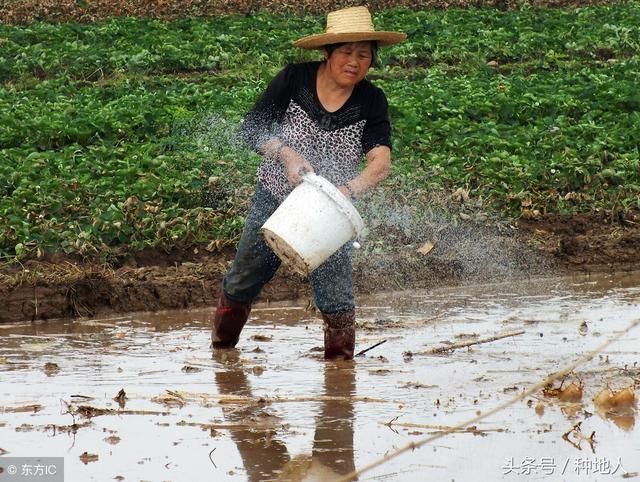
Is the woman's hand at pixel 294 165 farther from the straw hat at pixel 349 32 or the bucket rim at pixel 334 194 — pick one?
the straw hat at pixel 349 32

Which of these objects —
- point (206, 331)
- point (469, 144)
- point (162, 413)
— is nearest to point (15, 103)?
point (469, 144)

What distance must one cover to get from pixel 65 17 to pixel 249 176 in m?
11.3

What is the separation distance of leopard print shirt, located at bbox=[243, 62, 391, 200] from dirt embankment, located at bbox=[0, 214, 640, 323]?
2090 mm

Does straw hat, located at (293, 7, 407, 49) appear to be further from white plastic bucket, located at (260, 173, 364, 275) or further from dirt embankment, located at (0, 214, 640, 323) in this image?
dirt embankment, located at (0, 214, 640, 323)

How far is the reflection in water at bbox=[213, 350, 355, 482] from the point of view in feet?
15.1

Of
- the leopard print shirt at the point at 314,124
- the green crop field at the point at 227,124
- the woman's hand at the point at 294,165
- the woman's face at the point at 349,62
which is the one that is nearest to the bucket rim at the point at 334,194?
the woman's hand at the point at 294,165

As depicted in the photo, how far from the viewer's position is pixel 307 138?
6254 millimetres

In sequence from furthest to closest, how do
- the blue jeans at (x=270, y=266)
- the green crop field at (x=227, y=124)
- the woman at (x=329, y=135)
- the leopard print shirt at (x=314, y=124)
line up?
the green crop field at (x=227, y=124) → the blue jeans at (x=270, y=266) → the leopard print shirt at (x=314, y=124) → the woman at (x=329, y=135)

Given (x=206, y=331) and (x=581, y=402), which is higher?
(x=581, y=402)

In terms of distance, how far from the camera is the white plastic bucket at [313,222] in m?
5.78

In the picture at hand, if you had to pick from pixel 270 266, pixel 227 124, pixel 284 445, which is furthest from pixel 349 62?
pixel 227 124

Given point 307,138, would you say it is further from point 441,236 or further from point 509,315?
point 441,236

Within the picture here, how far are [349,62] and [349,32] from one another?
0.16 metres

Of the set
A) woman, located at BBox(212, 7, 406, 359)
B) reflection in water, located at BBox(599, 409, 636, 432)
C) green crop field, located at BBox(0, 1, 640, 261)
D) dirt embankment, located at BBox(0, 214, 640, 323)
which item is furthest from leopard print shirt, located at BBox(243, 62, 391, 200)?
green crop field, located at BBox(0, 1, 640, 261)
